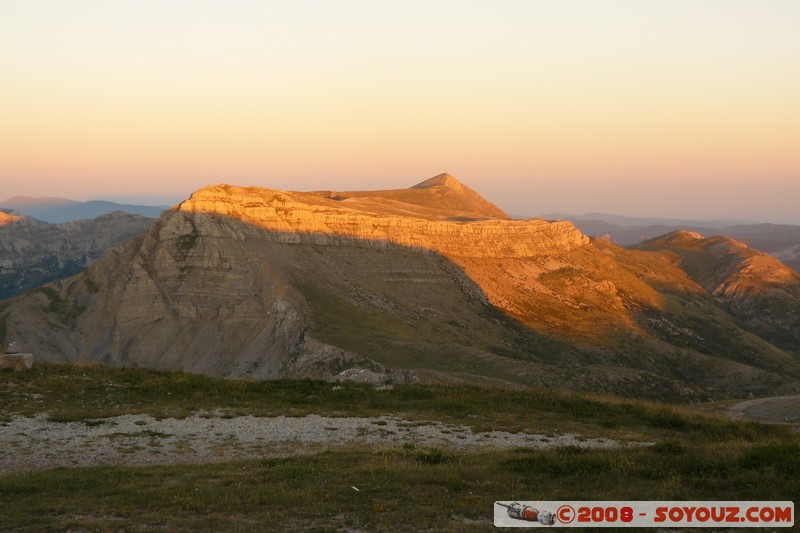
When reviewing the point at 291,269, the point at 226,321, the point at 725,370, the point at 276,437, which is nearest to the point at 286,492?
the point at 276,437

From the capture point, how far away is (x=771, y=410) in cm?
5028

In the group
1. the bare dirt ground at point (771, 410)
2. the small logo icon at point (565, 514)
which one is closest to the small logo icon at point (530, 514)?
the small logo icon at point (565, 514)

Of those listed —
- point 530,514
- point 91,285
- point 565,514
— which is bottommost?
point 91,285

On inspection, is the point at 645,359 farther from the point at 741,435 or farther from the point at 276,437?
the point at 276,437

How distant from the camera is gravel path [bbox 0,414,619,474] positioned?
68.8 feet

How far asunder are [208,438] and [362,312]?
214 ft

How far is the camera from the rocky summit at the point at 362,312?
78.9 meters

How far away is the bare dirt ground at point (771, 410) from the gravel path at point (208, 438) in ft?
90.1

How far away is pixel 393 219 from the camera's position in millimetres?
121500

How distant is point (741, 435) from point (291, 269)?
73.1m

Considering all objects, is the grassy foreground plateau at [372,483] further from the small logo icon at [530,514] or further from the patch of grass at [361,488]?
the small logo icon at [530,514]

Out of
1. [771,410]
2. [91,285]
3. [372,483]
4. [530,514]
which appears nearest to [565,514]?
[530,514]

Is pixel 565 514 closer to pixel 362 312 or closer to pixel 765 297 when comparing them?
pixel 362 312

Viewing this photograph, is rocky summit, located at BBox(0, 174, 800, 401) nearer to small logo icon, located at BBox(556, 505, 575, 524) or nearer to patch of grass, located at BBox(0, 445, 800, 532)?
patch of grass, located at BBox(0, 445, 800, 532)
